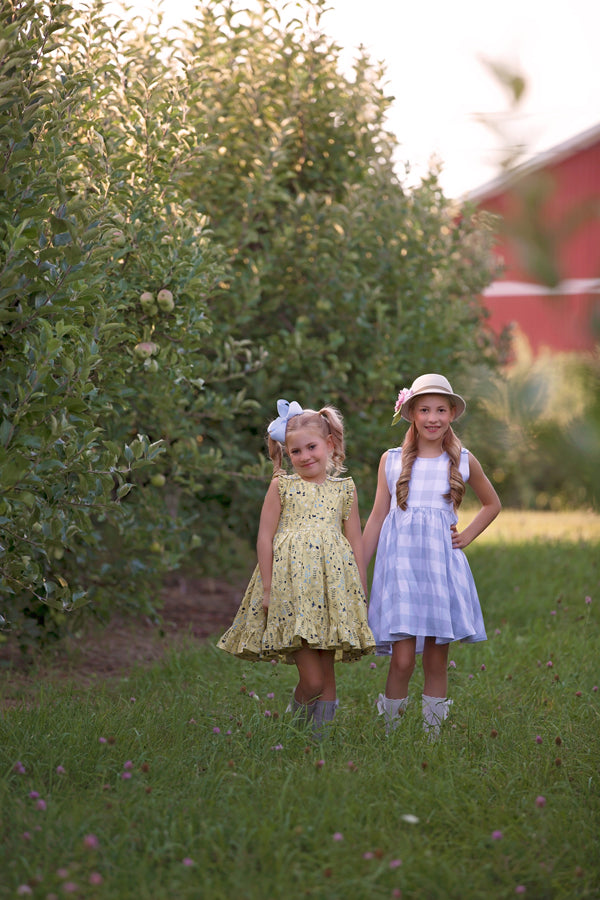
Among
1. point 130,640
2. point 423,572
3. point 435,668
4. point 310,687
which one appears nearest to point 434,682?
point 435,668

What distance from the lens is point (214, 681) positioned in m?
4.84

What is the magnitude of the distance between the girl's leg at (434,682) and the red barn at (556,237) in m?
3.33

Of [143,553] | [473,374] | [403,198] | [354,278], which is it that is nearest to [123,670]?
[143,553]

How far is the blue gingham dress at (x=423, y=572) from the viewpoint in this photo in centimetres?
385

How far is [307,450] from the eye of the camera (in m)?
3.80

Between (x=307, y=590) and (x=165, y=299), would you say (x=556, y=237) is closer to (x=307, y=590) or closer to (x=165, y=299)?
(x=307, y=590)

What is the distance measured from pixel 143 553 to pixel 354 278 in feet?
7.34

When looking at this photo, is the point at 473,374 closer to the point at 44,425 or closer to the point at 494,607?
the point at 44,425

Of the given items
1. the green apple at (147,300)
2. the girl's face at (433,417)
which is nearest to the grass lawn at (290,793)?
the girl's face at (433,417)

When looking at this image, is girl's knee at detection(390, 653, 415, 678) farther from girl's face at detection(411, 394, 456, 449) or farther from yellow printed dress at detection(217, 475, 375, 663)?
girl's face at detection(411, 394, 456, 449)

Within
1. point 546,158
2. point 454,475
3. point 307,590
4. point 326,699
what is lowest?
point 326,699

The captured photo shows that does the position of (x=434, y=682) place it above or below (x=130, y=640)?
above

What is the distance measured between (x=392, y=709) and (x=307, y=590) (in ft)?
2.34

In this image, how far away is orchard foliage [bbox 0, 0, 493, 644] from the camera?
3324 millimetres
